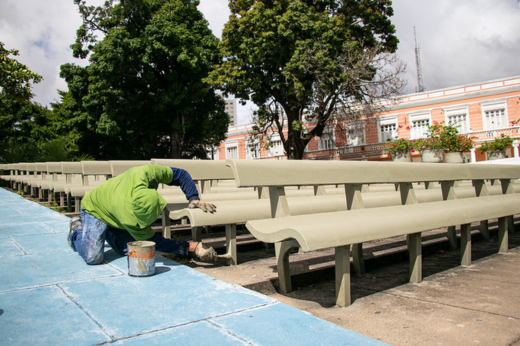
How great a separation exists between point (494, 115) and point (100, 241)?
32.8 m

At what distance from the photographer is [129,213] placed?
122 inches

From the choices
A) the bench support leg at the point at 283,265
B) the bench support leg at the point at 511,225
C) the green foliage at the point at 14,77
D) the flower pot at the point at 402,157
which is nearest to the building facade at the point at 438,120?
the flower pot at the point at 402,157

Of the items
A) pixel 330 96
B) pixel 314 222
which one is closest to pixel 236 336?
pixel 314 222

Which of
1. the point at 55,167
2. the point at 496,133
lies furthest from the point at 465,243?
the point at 496,133

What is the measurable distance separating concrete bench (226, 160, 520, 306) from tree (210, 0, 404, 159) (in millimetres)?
18122

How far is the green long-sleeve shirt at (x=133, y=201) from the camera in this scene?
9.96ft

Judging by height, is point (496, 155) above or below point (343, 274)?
above

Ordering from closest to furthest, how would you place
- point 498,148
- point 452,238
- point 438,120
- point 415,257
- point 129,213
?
point 129,213
point 415,257
point 452,238
point 498,148
point 438,120

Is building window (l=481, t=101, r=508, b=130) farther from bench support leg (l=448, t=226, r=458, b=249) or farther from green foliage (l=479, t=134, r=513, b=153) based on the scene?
bench support leg (l=448, t=226, r=458, b=249)

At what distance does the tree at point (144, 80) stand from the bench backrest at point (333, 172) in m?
22.8

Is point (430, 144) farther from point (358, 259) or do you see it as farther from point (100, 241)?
point (100, 241)

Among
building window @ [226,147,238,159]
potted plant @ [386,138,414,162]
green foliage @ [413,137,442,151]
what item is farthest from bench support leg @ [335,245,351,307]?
building window @ [226,147,238,159]

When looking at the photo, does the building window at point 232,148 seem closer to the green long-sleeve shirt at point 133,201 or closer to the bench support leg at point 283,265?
the green long-sleeve shirt at point 133,201

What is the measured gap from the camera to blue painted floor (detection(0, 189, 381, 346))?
2008 mm
